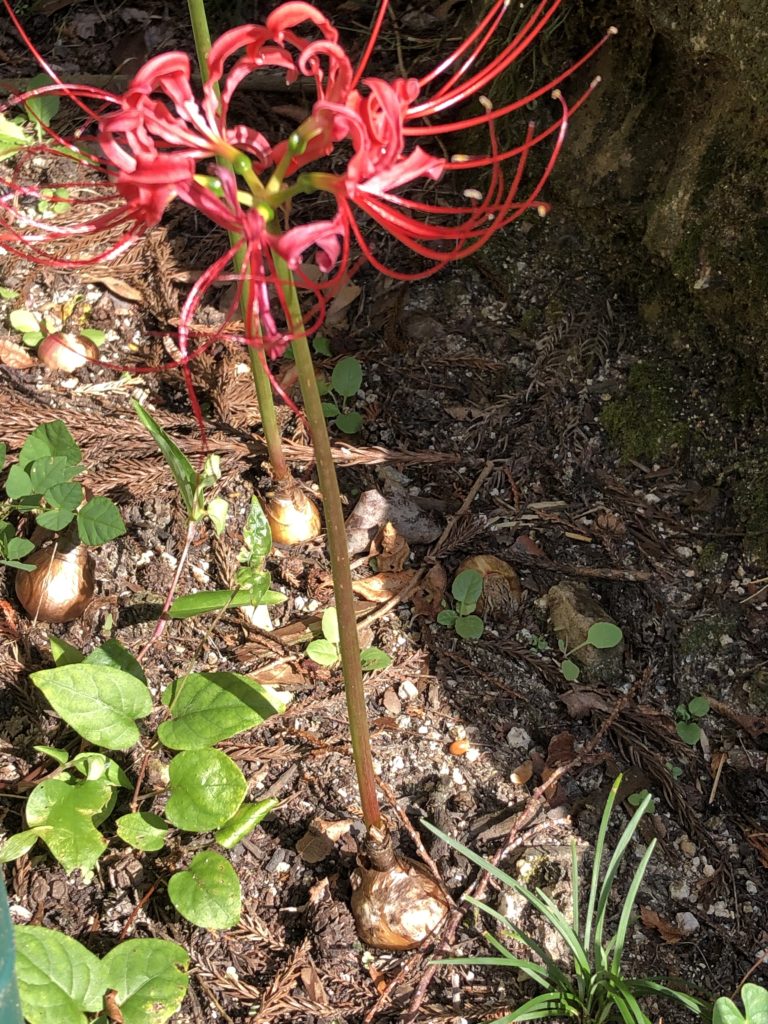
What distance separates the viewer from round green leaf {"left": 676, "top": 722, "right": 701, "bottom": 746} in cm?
195

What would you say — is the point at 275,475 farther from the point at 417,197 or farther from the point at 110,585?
the point at 417,197

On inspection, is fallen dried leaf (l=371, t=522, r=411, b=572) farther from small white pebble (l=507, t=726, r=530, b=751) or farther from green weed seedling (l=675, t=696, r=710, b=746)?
green weed seedling (l=675, t=696, r=710, b=746)

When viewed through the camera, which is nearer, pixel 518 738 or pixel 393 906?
pixel 393 906

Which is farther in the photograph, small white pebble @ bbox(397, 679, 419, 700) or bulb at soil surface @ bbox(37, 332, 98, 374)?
bulb at soil surface @ bbox(37, 332, 98, 374)

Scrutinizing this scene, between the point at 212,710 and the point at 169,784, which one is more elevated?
the point at 212,710

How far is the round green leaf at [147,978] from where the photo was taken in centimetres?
150

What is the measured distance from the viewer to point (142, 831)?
5.56 feet

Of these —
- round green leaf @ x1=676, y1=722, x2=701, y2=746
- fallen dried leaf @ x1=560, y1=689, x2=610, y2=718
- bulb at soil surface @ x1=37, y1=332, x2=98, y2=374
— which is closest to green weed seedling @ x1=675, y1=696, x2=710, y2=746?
round green leaf @ x1=676, y1=722, x2=701, y2=746

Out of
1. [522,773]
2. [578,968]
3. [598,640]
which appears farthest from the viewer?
[598,640]

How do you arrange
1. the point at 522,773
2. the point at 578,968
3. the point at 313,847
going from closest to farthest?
1. the point at 578,968
2. the point at 313,847
3. the point at 522,773

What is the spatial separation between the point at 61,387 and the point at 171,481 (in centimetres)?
39

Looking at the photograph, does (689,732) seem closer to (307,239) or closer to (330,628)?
(330,628)

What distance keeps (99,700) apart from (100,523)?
36 cm

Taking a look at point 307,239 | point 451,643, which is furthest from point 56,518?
point 307,239
